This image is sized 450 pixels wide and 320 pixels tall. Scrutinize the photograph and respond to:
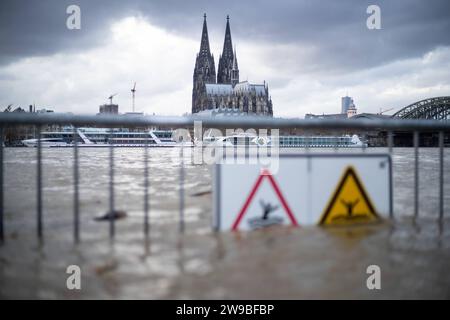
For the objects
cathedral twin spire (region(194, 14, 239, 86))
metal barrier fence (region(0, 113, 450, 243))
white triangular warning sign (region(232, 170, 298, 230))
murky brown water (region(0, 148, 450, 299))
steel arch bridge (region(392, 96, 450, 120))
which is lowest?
murky brown water (region(0, 148, 450, 299))

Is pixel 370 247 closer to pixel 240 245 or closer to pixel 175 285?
pixel 240 245

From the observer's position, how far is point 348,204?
3516 mm

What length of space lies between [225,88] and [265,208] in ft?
360

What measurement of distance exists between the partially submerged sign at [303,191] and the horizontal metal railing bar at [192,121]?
0.26m

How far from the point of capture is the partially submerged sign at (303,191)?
3273 millimetres

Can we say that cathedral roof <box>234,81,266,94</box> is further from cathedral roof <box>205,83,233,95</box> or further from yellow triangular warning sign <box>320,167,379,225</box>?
yellow triangular warning sign <box>320,167,379,225</box>

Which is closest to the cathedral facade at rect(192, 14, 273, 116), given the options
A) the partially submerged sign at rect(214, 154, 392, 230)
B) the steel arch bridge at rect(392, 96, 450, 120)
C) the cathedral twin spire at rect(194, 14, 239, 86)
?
the cathedral twin spire at rect(194, 14, 239, 86)

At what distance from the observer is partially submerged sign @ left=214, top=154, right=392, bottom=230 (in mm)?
3273

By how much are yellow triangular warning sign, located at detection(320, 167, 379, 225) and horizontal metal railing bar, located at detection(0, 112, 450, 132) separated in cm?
43

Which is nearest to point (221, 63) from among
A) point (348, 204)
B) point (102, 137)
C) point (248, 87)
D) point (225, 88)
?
point (225, 88)

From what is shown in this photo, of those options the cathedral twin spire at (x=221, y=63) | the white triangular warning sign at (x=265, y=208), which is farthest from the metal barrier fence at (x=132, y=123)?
the cathedral twin spire at (x=221, y=63)

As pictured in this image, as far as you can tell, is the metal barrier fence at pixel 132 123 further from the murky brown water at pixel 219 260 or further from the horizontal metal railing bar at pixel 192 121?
the murky brown water at pixel 219 260

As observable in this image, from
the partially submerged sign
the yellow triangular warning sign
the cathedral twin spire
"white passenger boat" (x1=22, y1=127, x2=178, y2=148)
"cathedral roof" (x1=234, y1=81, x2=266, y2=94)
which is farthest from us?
the cathedral twin spire

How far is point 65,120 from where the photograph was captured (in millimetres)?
3100
